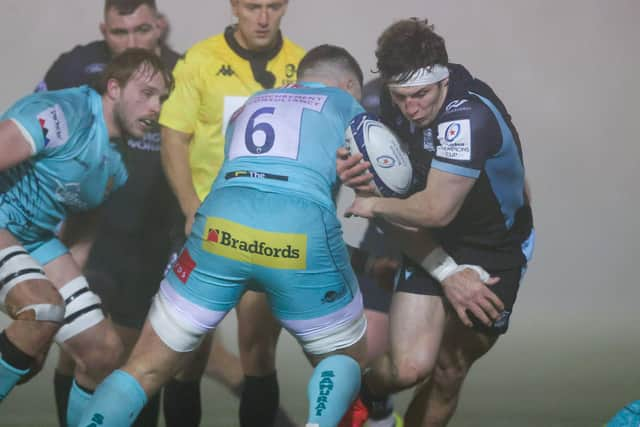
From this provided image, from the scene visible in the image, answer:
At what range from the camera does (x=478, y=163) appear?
2984 mm

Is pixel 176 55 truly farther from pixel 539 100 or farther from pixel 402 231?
pixel 539 100

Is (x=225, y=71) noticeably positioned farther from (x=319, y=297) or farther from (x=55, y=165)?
(x=319, y=297)

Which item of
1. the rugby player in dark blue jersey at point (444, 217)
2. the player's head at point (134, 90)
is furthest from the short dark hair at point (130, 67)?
the rugby player in dark blue jersey at point (444, 217)

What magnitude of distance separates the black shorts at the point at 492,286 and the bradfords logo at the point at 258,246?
2.14ft

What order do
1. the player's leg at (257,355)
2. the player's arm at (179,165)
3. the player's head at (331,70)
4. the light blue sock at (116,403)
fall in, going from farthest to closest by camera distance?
the player's arm at (179,165) → the player's leg at (257,355) → the player's head at (331,70) → the light blue sock at (116,403)

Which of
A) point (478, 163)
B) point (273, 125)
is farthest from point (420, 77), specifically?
point (273, 125)

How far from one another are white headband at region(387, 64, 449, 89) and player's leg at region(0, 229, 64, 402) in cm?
126

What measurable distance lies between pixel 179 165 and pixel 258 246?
1.01m

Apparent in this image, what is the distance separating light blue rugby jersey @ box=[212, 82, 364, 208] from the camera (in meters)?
2.79

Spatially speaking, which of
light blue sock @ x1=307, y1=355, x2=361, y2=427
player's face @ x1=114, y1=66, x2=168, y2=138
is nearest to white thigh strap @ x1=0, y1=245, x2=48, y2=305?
player's face @ x1=114, y1=66, x2=168, y2=138

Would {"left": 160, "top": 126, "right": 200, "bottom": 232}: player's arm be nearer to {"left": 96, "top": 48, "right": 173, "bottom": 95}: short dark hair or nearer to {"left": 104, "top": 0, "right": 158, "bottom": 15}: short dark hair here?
{"left": 96, "top": 48, "right": 173, "bottom": 95}: short dark hair

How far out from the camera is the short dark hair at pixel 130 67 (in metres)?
3.34

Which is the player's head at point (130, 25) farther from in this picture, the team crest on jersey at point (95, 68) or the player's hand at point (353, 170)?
the player's hand at point (353, 170)

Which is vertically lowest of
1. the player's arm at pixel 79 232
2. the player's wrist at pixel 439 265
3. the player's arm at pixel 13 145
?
the player's arm at pixel 79 232
